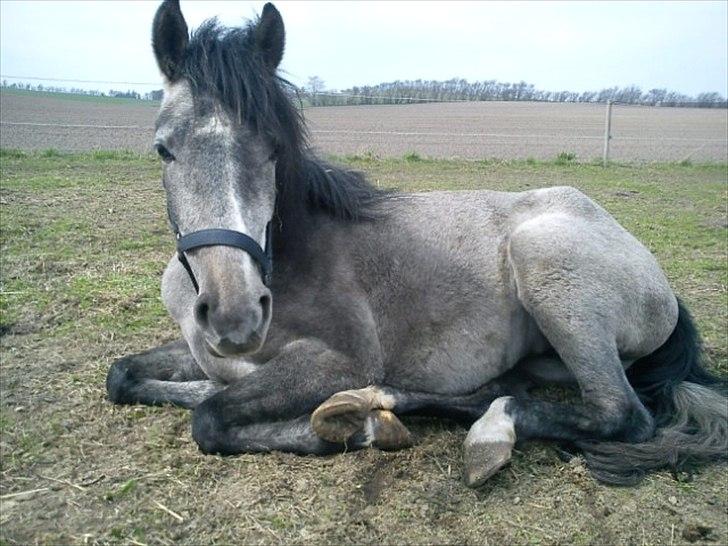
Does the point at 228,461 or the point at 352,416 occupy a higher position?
the point at 352,416

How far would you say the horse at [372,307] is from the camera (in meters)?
2.97

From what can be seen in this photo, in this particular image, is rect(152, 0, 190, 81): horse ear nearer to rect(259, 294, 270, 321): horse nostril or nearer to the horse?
the horse

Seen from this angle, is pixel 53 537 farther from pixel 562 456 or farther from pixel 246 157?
pixel 562 456

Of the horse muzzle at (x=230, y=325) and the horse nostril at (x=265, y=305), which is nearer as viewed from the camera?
the horse muzzle at (x=230, y=325)

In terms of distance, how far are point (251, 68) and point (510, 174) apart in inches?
475

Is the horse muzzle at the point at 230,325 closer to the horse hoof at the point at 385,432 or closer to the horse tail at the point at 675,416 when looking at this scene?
the horse hoof at the point at 385,432

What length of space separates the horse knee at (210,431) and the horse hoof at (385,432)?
0.75 metres

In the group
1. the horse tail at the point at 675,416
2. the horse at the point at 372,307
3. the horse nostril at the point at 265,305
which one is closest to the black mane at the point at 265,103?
the horse at the point at 372,307

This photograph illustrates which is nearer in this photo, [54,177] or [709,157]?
[54,177]

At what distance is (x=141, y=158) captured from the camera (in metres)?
14.6

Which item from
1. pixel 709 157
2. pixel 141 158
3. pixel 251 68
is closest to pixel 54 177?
pixel 141 158

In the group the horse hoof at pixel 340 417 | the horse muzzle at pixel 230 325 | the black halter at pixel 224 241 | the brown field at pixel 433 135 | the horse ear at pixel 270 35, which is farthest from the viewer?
the brown field at pixel 433 135

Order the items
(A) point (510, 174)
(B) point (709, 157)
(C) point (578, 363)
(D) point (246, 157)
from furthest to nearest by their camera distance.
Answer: (B) point (709, 157) < (A) point (510, 174) < (C) point (578, 363) < (D) point (246, 157)

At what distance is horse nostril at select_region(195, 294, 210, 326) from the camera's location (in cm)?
265
